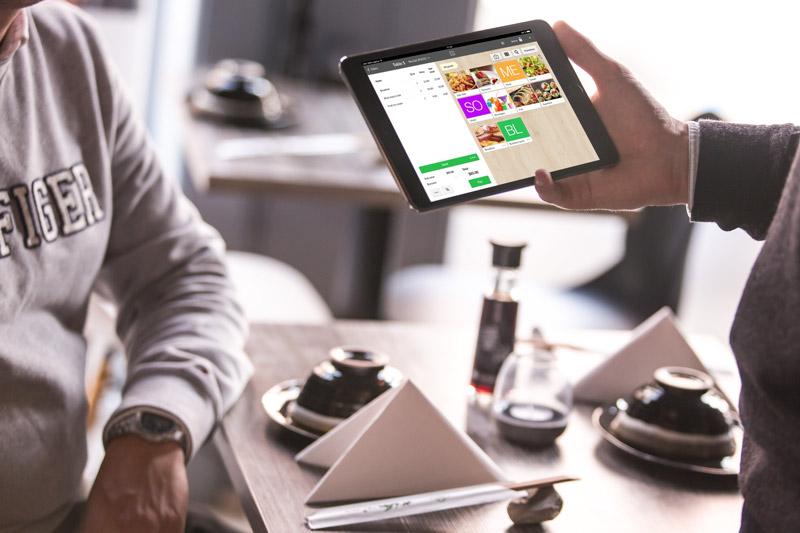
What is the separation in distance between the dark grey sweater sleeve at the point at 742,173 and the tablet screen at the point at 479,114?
12cm

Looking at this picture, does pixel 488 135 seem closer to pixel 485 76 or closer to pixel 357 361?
pixel 485 76

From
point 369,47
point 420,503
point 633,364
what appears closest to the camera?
point 420,503

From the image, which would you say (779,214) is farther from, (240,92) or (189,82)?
(189,82)

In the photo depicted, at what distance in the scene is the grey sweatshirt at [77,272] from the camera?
3.58 ft

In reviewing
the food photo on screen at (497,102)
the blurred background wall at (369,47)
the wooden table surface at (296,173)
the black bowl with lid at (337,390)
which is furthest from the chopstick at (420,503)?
the blurred background wall at (369,47)

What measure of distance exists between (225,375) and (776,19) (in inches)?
93.4

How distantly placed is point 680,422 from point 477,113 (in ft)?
1.22

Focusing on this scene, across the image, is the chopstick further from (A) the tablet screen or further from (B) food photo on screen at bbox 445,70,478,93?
(B) food photo on screen at bbox 445,70,478,93

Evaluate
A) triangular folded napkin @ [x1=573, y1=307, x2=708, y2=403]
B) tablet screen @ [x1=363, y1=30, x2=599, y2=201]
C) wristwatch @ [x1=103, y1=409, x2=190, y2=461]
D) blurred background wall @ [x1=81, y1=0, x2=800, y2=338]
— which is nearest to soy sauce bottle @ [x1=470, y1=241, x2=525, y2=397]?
triangular folded napkin @ [x1=573, y1=307, x2=708, y2=403]

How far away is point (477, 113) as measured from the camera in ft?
3.56

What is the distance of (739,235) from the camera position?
11.1 ft

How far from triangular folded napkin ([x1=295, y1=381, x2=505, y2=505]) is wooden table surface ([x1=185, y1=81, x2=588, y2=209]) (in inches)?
47.4

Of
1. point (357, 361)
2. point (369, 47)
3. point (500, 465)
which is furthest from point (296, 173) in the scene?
point (369, 47)

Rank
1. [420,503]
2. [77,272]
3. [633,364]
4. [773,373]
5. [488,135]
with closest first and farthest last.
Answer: [773,373] → [420,503] → [488,135] → [77,272] → [633,364]
